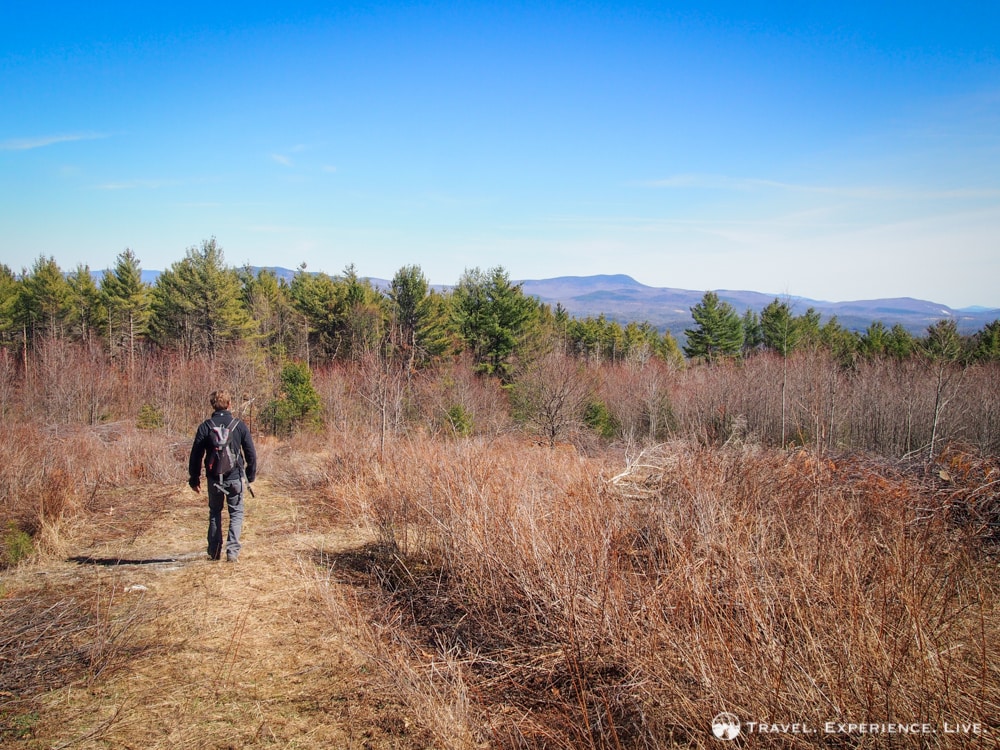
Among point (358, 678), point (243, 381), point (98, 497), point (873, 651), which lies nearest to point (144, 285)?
point (243, 381)

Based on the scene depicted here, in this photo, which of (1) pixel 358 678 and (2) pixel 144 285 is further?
(2) pixel 144 285

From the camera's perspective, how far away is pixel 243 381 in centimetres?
1891

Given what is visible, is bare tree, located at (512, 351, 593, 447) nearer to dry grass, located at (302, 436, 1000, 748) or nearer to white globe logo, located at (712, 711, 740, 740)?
dry grass, located at (302, 436, 1000, 748)

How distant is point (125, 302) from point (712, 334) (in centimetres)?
4378

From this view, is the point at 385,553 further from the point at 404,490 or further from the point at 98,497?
the point at 98,497

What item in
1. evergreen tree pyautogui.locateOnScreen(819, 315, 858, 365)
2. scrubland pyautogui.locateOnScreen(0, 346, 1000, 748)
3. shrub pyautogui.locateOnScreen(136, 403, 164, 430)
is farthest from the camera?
evergreen tree pyautogui.locateOnScreen(819, 315, 858, 365)

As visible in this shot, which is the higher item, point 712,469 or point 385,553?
point 712,469

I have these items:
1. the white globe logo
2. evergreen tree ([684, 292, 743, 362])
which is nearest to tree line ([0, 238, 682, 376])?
evergreen tree ([684, 292, 743, 362])

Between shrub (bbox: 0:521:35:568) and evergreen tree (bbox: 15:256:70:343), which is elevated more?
evergreen tree (bbox: 15:256:70:343)

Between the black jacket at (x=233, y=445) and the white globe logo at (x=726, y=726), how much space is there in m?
4.87

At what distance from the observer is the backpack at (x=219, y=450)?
5555 mm

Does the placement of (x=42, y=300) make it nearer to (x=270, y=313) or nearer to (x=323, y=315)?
(x=270, y=313)

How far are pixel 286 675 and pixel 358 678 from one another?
51 centimetres

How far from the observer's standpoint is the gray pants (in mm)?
5609
